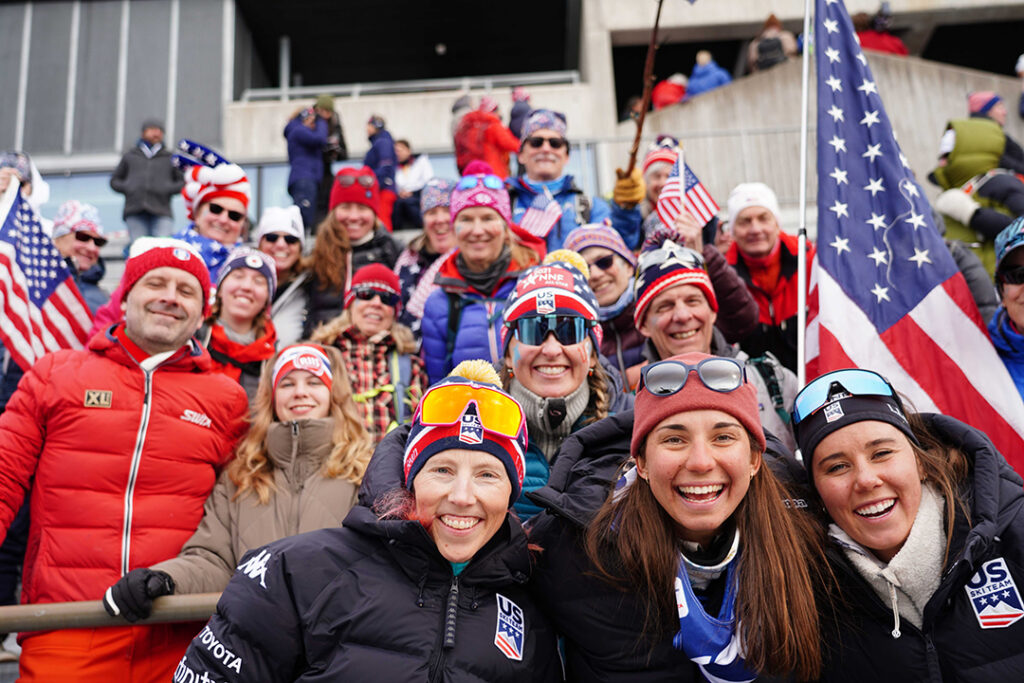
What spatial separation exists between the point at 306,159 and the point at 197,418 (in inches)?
263

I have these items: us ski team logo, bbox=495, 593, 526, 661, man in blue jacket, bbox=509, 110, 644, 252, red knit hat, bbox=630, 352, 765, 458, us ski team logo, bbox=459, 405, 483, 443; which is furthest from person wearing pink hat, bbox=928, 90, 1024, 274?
us ski team logo, bbox=495, 593, 526, 661

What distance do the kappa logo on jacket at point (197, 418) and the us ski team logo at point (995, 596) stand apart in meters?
3.22

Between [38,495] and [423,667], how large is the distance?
2069mm

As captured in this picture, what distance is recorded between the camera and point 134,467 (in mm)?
3551

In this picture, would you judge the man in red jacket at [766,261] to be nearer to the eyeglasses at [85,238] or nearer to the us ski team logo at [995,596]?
the us ski team logo at [995,596]

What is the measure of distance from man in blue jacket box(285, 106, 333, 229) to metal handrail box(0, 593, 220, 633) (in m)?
7.10

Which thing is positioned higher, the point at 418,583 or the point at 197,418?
the point at 197,418

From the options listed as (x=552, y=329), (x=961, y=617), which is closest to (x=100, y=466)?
(x=552, y=329)

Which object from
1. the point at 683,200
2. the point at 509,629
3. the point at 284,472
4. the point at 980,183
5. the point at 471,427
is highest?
the point at 980,183

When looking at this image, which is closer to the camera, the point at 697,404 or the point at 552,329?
the point at 697,404

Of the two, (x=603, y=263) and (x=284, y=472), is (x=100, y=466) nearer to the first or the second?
(x=284, y=472)

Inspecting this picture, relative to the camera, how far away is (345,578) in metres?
2.62

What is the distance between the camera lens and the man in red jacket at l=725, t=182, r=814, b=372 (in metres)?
5.19

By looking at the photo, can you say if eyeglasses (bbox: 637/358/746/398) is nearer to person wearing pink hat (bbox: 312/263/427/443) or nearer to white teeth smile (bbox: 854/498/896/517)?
white teeth smile (bbox: 854/498/896/517)
